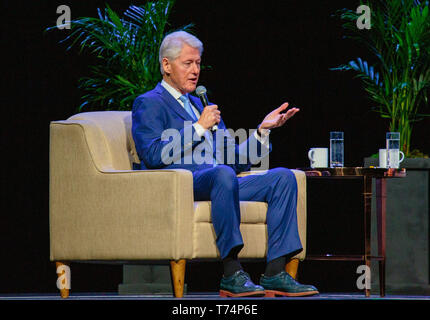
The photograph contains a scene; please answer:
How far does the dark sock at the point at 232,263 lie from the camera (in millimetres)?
3295

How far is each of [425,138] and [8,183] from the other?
263 centimetres

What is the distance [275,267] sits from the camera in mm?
3398

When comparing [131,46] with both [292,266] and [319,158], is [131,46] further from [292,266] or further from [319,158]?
[292,266]

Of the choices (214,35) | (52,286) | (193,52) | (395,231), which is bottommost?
(52,286)

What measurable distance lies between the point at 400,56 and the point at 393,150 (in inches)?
28.5

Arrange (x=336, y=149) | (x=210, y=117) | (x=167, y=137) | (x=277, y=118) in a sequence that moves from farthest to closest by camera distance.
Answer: (x=336, y=149) → (x=277, y=118) → (x=167, y=137) → (x=210, y=117)

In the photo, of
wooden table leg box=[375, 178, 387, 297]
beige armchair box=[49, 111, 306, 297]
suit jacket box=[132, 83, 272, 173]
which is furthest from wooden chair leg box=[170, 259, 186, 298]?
wooden table leg box=[375, 178, 387, 297]

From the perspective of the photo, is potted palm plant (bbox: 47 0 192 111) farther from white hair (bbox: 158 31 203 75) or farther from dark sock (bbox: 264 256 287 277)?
dark sock (bbox: 264 256 287 277)

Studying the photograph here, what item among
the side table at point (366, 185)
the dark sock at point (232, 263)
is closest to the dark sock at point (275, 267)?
the dark sock at point (232, 263)

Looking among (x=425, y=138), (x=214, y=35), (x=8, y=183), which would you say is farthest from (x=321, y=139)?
(x=8, y=183)

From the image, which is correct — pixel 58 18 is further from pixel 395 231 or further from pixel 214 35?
pixel 395 231

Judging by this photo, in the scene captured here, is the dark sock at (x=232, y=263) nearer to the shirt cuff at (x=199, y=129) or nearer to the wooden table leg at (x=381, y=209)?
the shirt cuff at (x=199, y=129)

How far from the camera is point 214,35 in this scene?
17.2 feet

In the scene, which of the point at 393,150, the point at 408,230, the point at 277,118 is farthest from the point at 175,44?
the point at 408,230
